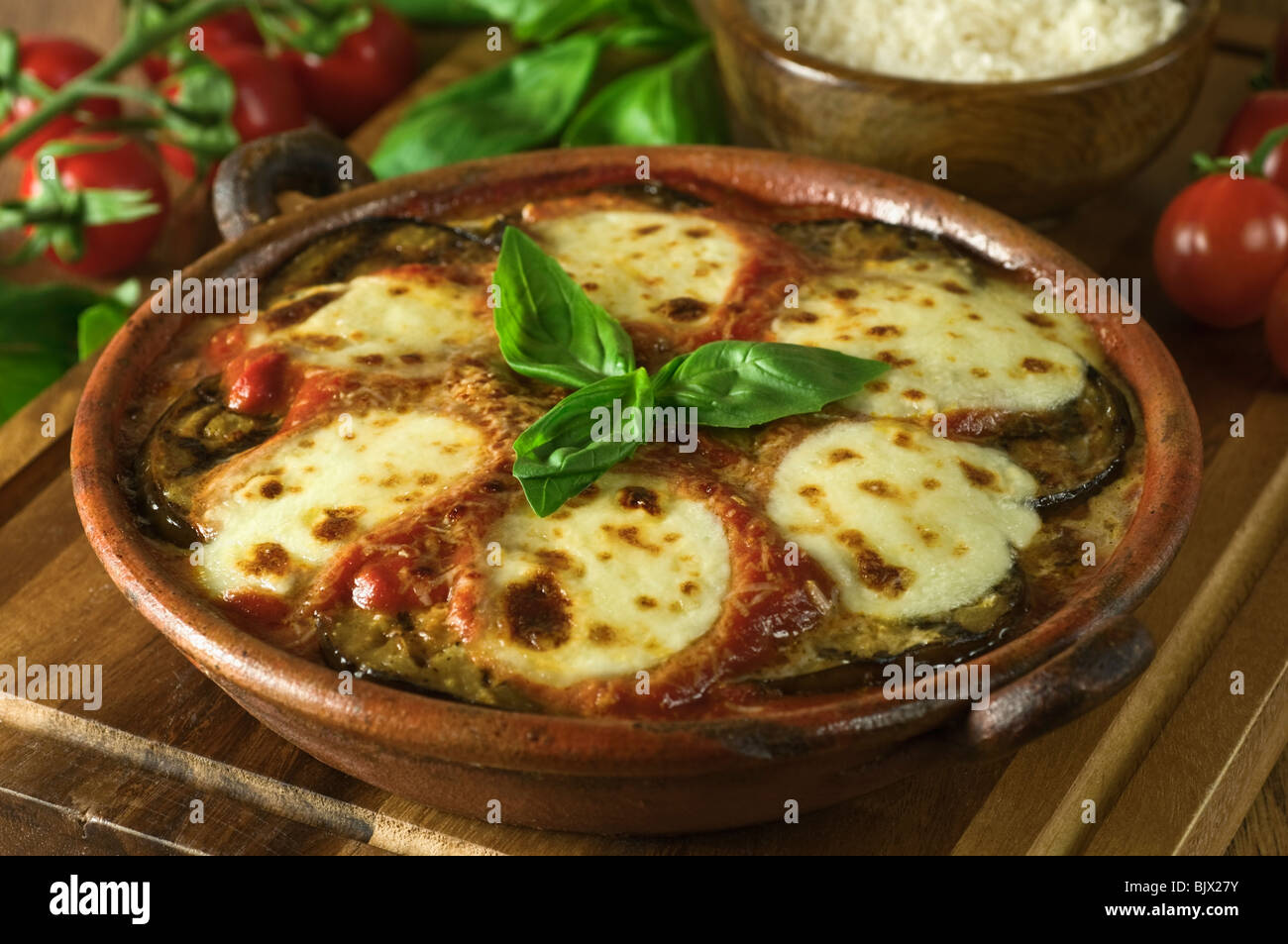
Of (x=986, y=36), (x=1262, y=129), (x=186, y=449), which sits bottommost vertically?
(x=186, y=449)

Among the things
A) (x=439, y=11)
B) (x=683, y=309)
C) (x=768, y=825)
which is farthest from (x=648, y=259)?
(x=439, y=11)

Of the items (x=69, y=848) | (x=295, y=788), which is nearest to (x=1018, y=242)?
(x=295, y=788)

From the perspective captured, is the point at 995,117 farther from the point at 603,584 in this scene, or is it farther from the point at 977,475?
the point at 603,584

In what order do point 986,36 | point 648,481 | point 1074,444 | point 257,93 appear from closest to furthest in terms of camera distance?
point 648,481
point 1074,444
point 986,36
point 257,93

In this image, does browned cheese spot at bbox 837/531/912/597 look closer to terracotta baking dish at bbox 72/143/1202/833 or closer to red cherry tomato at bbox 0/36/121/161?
terracotta baking dish at bbox 72/143/1202/833

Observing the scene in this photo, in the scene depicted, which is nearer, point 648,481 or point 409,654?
point 409,654

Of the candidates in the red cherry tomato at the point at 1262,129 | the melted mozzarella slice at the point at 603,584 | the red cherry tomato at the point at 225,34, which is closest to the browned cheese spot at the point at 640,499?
the melted mozzarella slice at the point at 603,584
